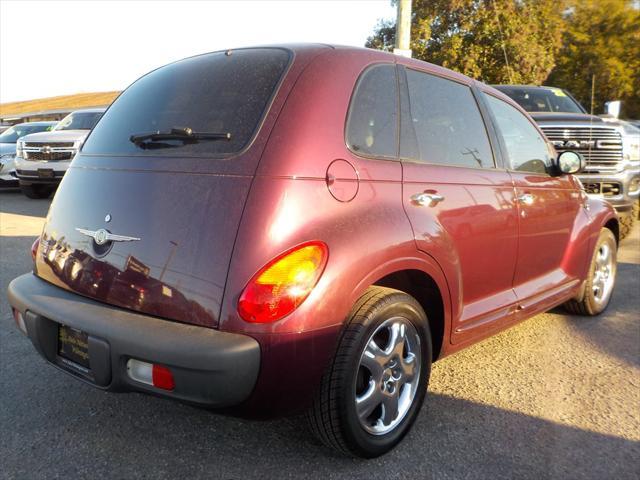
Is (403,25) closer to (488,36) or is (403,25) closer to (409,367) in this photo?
(409,367)

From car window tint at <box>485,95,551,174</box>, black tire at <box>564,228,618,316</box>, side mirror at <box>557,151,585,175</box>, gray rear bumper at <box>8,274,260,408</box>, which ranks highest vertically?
car window tint at <box>485,95,551,174</box>

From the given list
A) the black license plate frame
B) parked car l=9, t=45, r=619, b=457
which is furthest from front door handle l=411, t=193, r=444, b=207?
the black license plate frame

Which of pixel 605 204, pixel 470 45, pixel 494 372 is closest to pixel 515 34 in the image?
pixel 470 45

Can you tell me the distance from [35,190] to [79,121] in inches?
69.9

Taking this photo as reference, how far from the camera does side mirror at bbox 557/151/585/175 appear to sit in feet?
12.8

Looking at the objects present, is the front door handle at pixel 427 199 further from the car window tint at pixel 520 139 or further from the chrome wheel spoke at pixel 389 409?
→ the car window tint at pixel 520 139

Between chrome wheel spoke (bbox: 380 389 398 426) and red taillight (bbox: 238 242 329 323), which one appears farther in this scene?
chrome wheel spoke (bbox: 380 389 398 426)

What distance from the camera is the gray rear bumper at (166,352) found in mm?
2035

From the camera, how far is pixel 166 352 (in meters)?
2.06

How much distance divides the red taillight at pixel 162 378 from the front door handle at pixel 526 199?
7.45 feet

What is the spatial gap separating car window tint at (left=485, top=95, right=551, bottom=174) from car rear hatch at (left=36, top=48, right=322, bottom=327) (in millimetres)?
1619

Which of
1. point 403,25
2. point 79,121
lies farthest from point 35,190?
point 403,25

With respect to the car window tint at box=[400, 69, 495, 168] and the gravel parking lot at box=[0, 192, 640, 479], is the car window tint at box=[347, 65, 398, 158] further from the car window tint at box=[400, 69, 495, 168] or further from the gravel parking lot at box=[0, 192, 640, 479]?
the gravel parking lot at box=[0, 192, 640, 479]

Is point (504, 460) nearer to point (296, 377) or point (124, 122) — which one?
point (296, 377)
